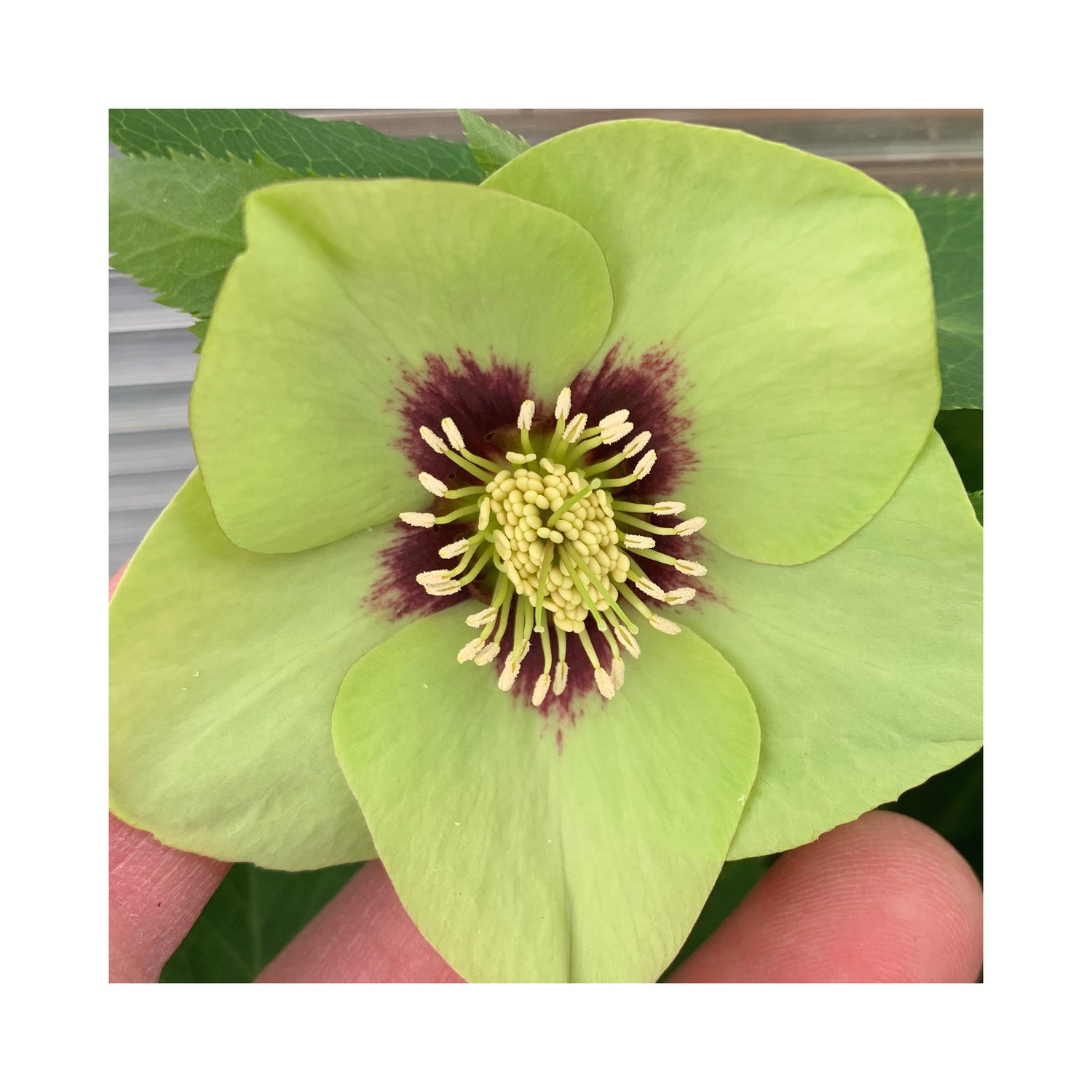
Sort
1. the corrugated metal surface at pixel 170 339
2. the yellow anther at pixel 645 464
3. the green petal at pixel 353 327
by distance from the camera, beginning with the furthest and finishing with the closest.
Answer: the corrugated metal surface at pixel 170 339
the yellow anther at pixel 645 464
the green petal at pixel 353 327

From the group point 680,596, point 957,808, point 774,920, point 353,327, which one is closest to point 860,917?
point 774,920

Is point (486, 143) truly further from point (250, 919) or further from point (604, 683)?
point (250, 919)

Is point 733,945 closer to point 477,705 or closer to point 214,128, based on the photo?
point 477,705

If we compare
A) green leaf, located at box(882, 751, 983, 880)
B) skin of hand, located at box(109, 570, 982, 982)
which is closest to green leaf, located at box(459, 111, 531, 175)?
skin of hand, located at box(109, 570, 982, 982)

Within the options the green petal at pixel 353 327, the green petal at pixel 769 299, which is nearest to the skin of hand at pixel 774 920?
the green petal at pixel 353 327

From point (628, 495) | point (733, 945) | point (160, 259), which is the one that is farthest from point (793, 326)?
point (733, 945)

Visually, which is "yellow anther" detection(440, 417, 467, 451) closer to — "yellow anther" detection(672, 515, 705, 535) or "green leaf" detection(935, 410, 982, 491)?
"yellow anther" detection(672, 515, 705, 535)

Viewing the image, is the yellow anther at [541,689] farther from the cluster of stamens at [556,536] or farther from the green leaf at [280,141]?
the green leaf at [280,141]
